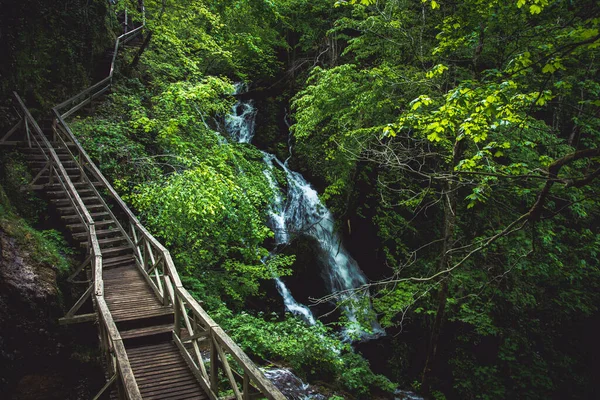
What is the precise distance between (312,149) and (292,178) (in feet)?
5.33

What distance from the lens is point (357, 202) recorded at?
14742 mm

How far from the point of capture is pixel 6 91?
10148 mm

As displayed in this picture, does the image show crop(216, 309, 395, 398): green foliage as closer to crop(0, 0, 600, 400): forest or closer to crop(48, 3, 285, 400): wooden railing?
crop(0, 0, 600, 400): forest

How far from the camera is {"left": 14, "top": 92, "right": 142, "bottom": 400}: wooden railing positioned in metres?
3.93

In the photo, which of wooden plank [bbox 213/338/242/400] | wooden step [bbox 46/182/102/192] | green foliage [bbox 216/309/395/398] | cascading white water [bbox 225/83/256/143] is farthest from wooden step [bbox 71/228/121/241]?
cascading white water [bbox 225/83/256/143]

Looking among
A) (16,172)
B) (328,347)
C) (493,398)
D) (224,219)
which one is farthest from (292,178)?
(493,398)

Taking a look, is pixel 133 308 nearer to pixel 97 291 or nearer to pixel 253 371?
pixel 97 291

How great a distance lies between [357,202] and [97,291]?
35.6 ft

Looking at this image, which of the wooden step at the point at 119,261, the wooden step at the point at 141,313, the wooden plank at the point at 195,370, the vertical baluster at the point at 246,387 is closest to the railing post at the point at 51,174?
the wooden step at the point at 119,261

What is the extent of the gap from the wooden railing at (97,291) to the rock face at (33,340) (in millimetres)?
511

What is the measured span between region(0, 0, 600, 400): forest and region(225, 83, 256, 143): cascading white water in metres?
3.21

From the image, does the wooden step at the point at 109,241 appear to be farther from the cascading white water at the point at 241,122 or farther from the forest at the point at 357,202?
the cascading white water at the point at 241,122

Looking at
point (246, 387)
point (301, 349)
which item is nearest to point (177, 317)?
point (246, 387)

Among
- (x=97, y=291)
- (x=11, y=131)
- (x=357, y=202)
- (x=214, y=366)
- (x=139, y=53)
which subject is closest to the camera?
(x=214, y=366)
